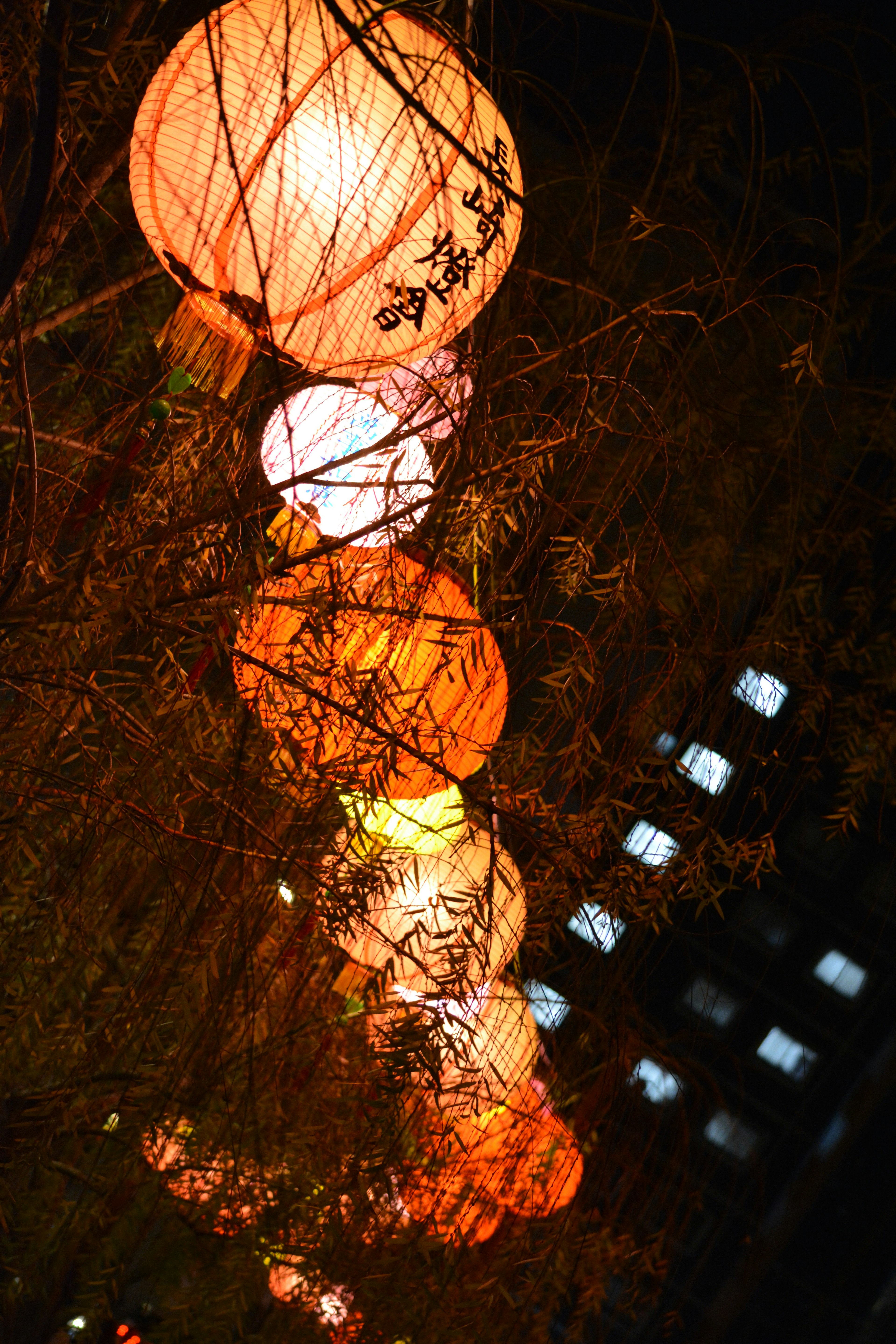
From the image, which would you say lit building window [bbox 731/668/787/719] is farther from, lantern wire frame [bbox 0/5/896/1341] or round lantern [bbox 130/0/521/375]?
round lantern [bbox 130/0/521/375]

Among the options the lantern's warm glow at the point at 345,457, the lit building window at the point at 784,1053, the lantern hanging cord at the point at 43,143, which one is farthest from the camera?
the lit building window at the point at 784,1053

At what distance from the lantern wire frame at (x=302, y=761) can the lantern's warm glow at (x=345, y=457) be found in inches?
1.8

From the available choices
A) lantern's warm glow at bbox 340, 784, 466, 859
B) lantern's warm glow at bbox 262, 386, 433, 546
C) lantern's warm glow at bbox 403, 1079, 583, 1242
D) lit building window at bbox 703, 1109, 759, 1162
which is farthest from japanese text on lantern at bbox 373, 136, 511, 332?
lit building window at bbox 703, 1109, 759, 1162

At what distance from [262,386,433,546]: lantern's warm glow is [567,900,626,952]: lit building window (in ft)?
1.66

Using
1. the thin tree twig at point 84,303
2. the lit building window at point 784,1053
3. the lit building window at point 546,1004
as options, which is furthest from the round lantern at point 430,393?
the lit building window at point 784,1053

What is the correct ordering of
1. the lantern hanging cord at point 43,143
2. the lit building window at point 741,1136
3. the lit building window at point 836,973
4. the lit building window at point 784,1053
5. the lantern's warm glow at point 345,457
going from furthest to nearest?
the lit building window at point 784,1053 → the lit building window at point 836,973 → the lit building window at point 741,1136 → the lantern's warm glow at point 345,457 → the lantern hanging cord at point 43,143

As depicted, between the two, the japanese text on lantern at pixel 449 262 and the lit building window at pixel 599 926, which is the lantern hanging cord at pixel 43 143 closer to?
the japanese text on lantern at pixel 449 262

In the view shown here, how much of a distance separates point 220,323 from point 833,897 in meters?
5.90

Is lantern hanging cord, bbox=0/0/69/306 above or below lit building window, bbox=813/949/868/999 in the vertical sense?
below

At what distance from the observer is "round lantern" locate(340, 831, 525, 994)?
1.10m

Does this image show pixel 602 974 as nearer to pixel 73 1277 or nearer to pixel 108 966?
pixel 108 966

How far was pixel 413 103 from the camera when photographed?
87 cm

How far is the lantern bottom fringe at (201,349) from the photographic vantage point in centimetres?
109

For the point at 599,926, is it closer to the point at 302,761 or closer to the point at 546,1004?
the point at 546,1004
